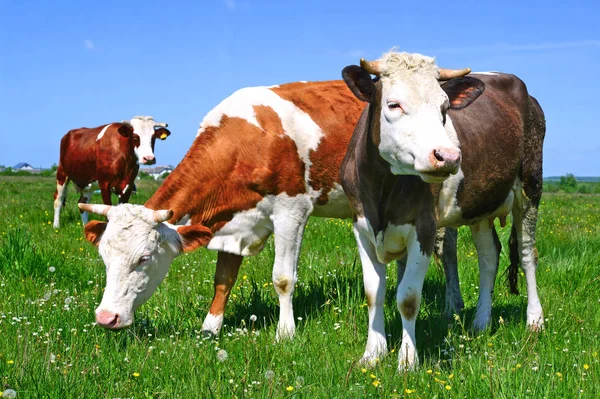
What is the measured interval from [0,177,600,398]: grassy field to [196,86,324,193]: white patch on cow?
1.38 meters

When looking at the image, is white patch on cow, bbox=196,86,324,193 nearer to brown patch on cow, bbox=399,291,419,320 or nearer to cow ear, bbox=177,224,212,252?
cow ear, bbox=177,224,212,252

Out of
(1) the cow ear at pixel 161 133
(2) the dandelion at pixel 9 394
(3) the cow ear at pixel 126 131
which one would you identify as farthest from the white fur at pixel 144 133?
(2) the dandelion at pixel 9 394

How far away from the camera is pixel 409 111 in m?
4.10

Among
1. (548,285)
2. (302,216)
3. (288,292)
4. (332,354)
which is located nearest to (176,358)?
(332,354)

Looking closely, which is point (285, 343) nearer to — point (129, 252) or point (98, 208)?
point (129, 252)

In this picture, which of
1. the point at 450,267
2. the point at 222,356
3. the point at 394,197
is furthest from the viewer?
the point at 450,267

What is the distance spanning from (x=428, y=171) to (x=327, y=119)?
2.65 metres

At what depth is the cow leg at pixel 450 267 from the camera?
21.3 ft

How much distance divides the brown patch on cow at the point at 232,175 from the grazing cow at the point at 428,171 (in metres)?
1.00

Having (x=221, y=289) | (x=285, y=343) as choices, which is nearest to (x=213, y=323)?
(x=221, y=289)

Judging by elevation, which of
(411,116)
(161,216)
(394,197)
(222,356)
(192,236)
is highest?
(411,116)

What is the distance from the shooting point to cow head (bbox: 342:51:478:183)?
3.86m

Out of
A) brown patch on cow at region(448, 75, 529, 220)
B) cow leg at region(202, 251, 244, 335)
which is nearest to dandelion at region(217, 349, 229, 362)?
cow leg at region(202, 251, 244, 335)

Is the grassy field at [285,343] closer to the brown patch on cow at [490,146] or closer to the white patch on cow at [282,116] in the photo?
the brown patch on cow at [490,146]
